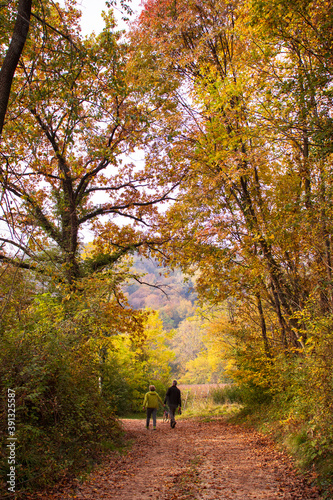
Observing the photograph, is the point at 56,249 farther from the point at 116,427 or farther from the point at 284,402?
the point at 284,402

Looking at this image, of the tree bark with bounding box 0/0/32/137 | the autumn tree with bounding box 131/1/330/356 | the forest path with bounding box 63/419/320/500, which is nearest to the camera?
the tree bark with bounding box 0/0/32/137

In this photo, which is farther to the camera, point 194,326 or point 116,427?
point 194,326

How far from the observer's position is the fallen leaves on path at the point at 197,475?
13.4 ft

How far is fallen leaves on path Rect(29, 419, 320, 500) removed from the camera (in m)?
4.10

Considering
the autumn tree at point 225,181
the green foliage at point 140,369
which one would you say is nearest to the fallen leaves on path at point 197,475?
the autumn tree at point 225,181

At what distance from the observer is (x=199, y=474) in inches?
195

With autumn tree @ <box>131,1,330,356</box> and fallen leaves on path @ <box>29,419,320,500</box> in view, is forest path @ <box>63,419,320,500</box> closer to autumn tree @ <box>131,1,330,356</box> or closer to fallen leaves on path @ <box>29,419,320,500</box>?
fallen leaves on path @ <box>29,419,320,500</box>

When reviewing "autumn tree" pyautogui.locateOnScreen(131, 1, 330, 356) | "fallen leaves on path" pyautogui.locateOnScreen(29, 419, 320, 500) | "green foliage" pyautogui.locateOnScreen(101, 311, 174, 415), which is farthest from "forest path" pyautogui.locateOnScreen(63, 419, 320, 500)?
"green foliage" pyautogui.locateOnScreen(101, 311, 174, 415)

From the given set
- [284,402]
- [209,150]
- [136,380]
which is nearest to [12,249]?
[209,150]

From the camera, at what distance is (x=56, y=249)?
10.5 m

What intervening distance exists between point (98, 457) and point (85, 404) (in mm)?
939

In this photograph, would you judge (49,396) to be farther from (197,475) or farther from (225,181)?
(225,181)

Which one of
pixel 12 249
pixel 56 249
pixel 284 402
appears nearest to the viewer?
pixel 12 249

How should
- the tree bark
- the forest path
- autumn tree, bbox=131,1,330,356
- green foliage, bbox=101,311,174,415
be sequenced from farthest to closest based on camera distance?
green foliage, bbox=101,311,174,415 < autumn tree, bbox=131,1,330,356 < the forest path < the tree bark
